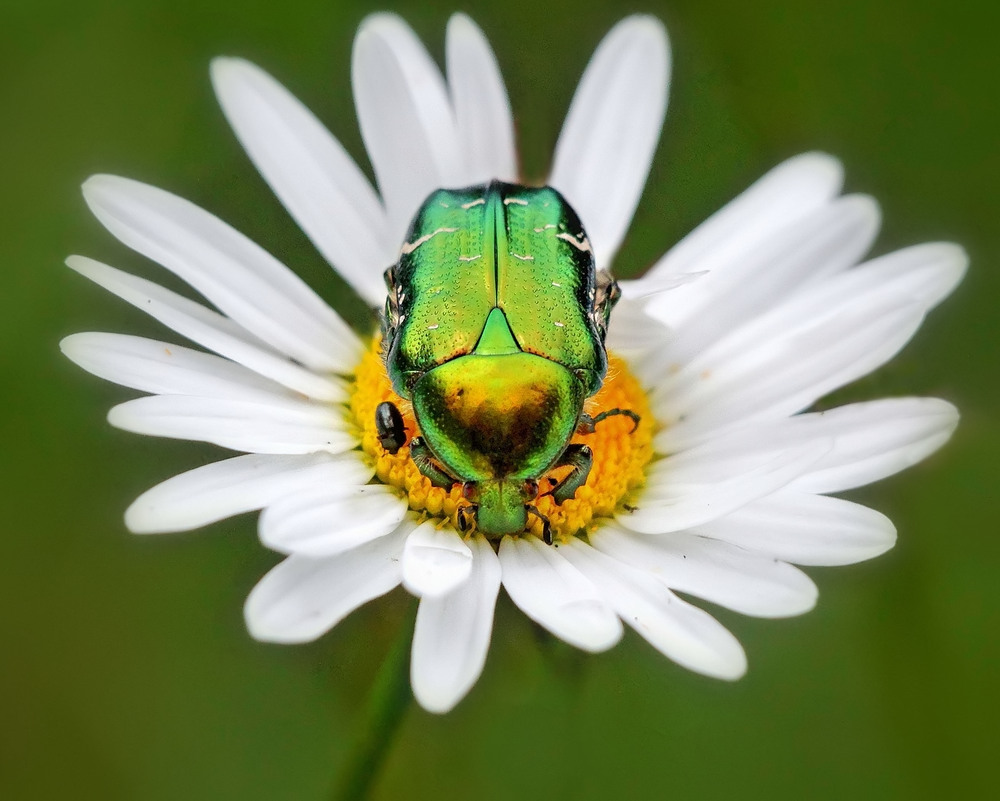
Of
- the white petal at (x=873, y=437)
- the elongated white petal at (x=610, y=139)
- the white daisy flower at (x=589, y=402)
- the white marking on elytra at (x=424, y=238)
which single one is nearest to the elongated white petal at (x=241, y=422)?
the white daisy flower at (x=589, y=402)

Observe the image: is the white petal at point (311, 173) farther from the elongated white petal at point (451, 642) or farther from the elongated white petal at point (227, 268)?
the elongated white petal at point (451, 642)

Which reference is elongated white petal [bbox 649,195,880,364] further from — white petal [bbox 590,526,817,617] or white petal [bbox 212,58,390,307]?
white petal [bbox 212,58,390,307]

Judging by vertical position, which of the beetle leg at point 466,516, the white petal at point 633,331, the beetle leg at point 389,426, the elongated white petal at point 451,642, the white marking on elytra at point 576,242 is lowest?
the elongated white petal at point 451,642

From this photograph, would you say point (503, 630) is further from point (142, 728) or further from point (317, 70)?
point (317, 70)

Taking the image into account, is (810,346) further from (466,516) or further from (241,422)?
(241,422)

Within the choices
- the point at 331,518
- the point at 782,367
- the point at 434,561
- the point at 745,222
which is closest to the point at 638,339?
the point at 782,367
